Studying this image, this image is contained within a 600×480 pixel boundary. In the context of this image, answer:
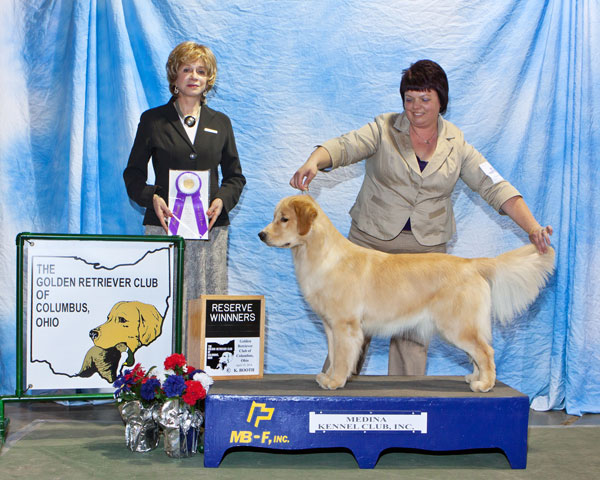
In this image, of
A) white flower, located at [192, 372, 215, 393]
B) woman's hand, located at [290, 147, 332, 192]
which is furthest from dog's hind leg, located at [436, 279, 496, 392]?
white flower, located at [192, 372, 215, 393]

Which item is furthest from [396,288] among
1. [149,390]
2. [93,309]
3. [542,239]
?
[93,309]

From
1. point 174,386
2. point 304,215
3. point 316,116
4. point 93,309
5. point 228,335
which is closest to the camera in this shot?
point 174,386

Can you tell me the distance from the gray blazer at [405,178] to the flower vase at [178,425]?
1.49 m

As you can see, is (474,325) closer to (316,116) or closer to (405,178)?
(405,178)

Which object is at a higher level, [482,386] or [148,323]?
[148,323]

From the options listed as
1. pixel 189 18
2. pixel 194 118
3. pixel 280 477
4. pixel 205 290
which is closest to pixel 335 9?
pixel 189 18

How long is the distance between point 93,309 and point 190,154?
1130 millimetres

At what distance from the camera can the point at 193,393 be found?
321cm

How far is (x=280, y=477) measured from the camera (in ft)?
9.98

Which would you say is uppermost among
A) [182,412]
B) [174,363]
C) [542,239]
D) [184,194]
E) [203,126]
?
[203,126]

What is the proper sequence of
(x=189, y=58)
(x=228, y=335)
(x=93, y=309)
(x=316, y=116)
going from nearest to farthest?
(x=228, y=335) < (x=93, y=309) < (x=189, y=58) < (x=316, y=116)

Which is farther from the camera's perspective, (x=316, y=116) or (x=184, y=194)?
(x=316, y=116)

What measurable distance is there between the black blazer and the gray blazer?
817 mm

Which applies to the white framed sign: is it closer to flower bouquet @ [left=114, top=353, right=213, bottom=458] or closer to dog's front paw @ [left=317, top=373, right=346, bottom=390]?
flower bouquet @ [left=114, top=353, right=213, bottom=458]
